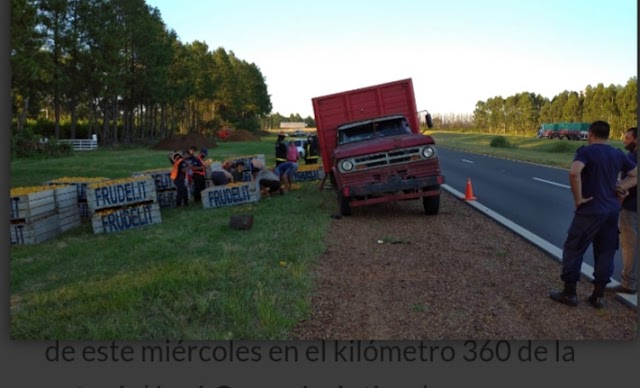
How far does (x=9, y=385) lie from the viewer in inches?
155

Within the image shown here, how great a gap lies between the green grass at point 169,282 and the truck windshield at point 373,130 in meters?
1.97

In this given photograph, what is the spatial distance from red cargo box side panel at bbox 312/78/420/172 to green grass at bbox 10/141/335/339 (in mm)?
2575

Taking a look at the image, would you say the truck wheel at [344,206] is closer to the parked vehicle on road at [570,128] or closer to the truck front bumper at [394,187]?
the truck front bumper at [394,187]

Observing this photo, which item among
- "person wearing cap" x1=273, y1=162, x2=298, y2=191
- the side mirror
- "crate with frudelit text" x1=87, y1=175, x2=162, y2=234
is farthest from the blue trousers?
"person wearing cap" x1=273, y1=162, x2=298, y2=191

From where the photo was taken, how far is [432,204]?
9.80 m

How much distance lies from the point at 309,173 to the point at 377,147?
8150 millimetres

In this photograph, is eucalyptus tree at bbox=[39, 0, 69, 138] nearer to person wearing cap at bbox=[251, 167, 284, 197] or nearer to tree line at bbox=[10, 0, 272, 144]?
tree line at bbox=[10, 0, 272, 144]

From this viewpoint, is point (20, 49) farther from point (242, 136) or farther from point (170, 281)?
point (242, 136)

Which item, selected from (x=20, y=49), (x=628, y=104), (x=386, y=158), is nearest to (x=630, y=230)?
(x=628, y=104)

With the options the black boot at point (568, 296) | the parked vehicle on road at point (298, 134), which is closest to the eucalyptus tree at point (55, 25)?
the parked vehicle on road at point (298, 134)

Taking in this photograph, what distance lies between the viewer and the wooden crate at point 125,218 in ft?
30.3

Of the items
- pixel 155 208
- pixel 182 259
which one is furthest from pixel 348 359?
pixel 155 208

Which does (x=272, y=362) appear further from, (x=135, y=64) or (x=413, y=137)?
(x=135, y=64)

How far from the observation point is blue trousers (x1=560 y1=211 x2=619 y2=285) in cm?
484
